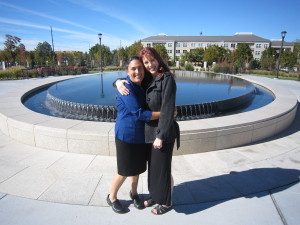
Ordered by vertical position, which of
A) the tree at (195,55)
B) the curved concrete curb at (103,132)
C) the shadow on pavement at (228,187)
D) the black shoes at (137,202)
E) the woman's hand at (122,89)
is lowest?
the shadow on pavement at (228,187)

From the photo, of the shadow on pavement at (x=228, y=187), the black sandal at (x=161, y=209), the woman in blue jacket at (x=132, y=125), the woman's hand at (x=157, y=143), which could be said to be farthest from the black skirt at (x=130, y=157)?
the shadow on pavement at (x=228, y=187)

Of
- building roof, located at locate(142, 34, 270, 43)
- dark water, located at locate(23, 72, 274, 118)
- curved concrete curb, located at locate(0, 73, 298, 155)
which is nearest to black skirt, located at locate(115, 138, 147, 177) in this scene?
curved concrete curb, located at locate(0, 73, 298, 155)

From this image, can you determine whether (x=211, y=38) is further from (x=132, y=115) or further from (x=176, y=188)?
(x=132, y=115)

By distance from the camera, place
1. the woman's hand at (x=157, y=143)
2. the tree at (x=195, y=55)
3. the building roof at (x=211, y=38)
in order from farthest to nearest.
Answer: the building roof at (x=211, y=38) < the tree at (x=195, y=55) < the woman's hand at (x=157, y=143)

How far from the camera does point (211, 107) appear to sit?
749 cm

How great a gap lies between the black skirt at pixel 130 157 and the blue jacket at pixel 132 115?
9 cm

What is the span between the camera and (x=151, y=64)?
2.37 metres

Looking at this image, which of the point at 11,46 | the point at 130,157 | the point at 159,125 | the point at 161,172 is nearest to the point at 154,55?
the point at 159,125

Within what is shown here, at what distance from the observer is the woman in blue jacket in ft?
7.61

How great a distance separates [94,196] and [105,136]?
4.61 ft

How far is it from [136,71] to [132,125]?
0.67 m

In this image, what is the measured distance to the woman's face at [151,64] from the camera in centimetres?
236

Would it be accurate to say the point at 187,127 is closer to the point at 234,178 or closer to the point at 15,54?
the point at 234,178

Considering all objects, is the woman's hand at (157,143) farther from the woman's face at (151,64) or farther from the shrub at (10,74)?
the shrub at (10,74)
